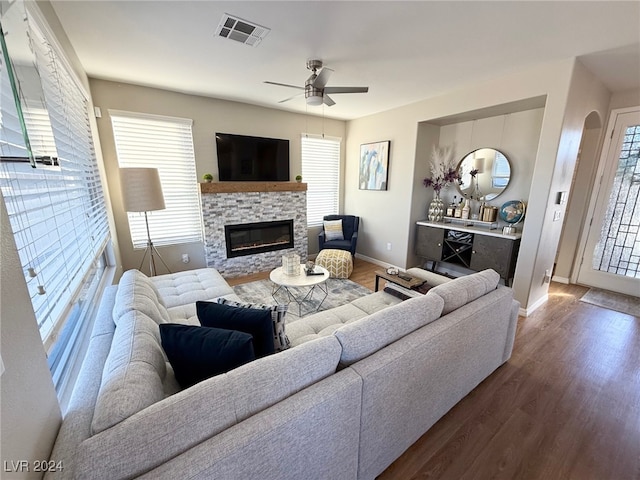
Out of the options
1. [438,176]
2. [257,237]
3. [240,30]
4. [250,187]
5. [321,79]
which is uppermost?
[240,30]

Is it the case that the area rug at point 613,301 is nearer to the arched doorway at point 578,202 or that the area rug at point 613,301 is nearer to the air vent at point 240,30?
the arched doorway at point 578,202

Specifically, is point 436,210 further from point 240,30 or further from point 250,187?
point 240,30

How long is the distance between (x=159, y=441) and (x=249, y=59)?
2817 mm

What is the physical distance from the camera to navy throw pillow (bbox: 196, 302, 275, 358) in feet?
4.24

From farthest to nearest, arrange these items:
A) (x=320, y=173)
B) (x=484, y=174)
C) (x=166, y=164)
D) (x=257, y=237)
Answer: (x=320, y=173) → (x=257, y=237) → (x=484, y=174) → (x=166, y=164)

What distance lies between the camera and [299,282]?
2691 mm

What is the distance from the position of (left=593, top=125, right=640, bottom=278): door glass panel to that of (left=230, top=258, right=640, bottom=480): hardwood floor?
4.33ft

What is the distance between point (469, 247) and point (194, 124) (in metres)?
4.14

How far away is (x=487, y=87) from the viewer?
9.51ft

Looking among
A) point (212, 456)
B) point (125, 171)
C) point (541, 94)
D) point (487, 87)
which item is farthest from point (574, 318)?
point (125, 171)

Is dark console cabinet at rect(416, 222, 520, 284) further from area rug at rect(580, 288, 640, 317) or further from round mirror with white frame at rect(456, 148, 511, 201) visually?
area rug at rect(580, 288, 640, 317)

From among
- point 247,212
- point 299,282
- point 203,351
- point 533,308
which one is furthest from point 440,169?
point 203,351

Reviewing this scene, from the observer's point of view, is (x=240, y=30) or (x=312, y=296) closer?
(x=240, y=30)

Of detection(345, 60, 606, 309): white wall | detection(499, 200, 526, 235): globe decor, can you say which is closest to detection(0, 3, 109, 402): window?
detection(345, 60, 606, 309): white wall
